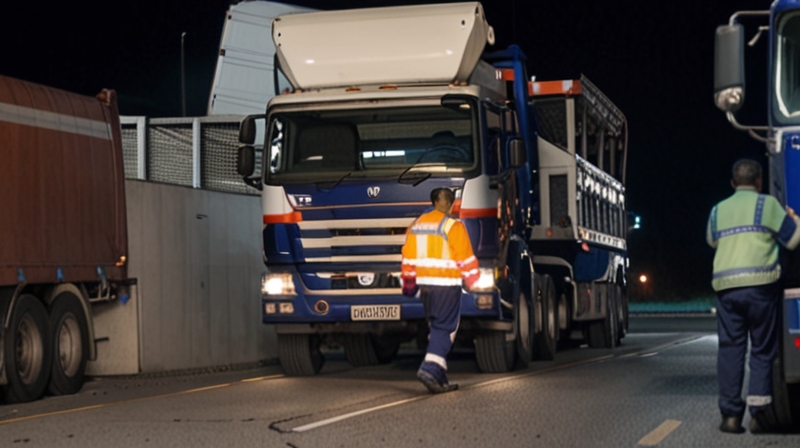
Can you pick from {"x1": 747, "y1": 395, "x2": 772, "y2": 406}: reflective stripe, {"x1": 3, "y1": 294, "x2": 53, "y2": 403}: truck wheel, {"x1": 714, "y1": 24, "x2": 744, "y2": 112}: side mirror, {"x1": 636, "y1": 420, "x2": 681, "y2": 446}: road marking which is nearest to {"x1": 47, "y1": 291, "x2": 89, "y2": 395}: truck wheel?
{"x1": 3, "y1": 294, "x2": 53, "y2": 403}: truck wheel

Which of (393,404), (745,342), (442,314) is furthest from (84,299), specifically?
(745,342)

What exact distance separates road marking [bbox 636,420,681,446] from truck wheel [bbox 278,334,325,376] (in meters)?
6.69

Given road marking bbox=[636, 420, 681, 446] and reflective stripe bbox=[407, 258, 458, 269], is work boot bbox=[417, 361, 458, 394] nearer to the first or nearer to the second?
reflective stripe bbox=[407, 258, 458, 269]

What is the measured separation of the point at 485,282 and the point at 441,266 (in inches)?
73.6

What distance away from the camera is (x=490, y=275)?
15492 mm

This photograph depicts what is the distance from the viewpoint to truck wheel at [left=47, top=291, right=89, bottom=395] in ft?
50.6

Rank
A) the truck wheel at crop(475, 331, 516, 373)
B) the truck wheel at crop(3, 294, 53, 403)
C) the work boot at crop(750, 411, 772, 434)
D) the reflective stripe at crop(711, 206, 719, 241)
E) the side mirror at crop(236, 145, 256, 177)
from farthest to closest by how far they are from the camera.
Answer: the truck wheel at crop(475, 331, 516, 373) → the side mirror at crop(236, 145, 256, 177) → the truck wheel at crop(3, 294, 53, 403) → the reflective stripe at crop(711, 206, 719, 241) → the work boot at crop(750, 411, 772, 434)

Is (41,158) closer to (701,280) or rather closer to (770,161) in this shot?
(770,161)

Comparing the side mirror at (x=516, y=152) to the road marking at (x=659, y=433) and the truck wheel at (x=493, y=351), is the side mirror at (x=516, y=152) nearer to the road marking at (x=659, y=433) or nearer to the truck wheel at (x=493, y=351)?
the truck wheel at (x=493, y=351)

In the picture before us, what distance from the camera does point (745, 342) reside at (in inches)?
397

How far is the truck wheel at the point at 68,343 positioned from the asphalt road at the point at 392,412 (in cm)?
30

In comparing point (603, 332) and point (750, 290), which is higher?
Answer: point (750, 290)

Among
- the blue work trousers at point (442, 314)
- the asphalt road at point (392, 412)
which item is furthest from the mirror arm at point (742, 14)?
the blue work trousers at point (442, 314)

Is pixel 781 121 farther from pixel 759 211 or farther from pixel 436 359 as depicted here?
pixel 436 359
